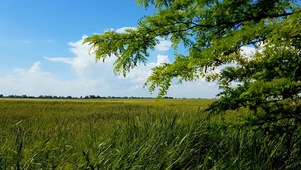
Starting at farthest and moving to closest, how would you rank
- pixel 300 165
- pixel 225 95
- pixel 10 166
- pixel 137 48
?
pixel 137 48 → pixel 225 95 → pixel 300 165 → pixel 10 166

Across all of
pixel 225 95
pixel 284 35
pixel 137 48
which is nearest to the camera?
pixel 284 35

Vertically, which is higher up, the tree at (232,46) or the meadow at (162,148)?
the tree at (232,46)

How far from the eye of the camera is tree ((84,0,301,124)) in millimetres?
6348

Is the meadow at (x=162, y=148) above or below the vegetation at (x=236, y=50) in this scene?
below

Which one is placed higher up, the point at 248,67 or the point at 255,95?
the point at 248,67

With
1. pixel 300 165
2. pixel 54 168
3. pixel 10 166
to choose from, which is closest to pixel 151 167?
pixel 54 168

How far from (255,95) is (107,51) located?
3193mm

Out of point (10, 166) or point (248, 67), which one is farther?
point (248, 67)

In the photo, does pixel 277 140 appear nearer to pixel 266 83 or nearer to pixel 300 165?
pixel 300 165

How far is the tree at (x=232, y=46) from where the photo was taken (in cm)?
635

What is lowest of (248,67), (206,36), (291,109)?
(291,109)

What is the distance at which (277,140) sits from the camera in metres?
7.53

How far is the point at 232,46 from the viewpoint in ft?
21.2

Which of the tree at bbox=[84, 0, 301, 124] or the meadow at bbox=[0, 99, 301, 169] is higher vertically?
the tree at bbox=[84, 0, 301, 124]
